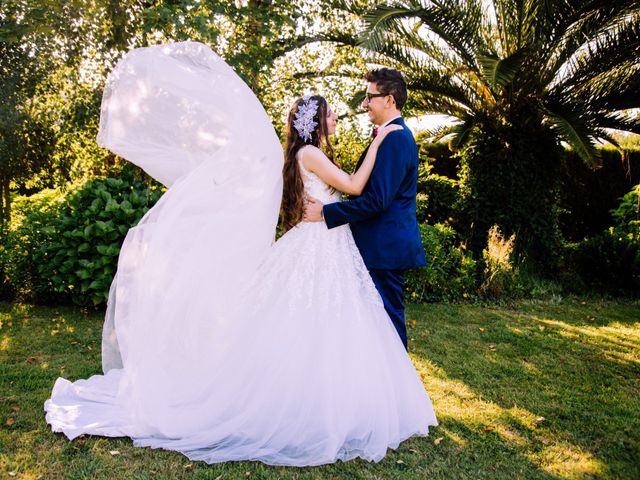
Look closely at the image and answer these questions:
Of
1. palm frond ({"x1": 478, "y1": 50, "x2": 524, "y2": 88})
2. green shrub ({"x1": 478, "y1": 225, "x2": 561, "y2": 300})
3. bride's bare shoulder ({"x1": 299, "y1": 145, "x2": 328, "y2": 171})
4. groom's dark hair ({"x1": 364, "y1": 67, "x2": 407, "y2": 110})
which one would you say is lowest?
green shrub ({"x1": 478, "y1": 225, "x2": 561, "y2": 300})

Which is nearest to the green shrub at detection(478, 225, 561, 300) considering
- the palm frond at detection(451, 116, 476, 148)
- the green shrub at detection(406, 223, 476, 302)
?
the green shrub at detection(406, 223, 476, 302)

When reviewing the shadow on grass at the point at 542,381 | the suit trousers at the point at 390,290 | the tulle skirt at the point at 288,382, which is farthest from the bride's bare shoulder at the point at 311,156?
the shadow on grass at the point at 542,381

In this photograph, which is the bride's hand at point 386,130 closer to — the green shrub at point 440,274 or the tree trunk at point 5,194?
the green shrub at point 440,274

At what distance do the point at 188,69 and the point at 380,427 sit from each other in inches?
101

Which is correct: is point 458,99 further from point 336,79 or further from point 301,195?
point 301,195

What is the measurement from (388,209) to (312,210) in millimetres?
517

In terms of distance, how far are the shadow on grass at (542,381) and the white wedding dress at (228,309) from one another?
2.46 feet

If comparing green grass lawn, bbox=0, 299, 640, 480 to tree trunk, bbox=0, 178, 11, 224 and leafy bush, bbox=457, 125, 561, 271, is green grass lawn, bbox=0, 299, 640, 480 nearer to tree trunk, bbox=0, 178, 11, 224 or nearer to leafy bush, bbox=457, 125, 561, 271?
leafy bush, bbox=457, 125, 561, 271

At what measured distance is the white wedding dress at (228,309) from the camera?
10.5 ft

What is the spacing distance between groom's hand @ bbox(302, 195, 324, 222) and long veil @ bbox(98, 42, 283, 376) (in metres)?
0.20

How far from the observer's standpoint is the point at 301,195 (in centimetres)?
Result: 360

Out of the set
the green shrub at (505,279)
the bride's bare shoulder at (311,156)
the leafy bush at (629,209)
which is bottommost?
the green shrub at (505,279)

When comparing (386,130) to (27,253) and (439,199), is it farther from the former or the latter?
(439,199)

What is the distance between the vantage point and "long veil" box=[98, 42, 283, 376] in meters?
3.32
